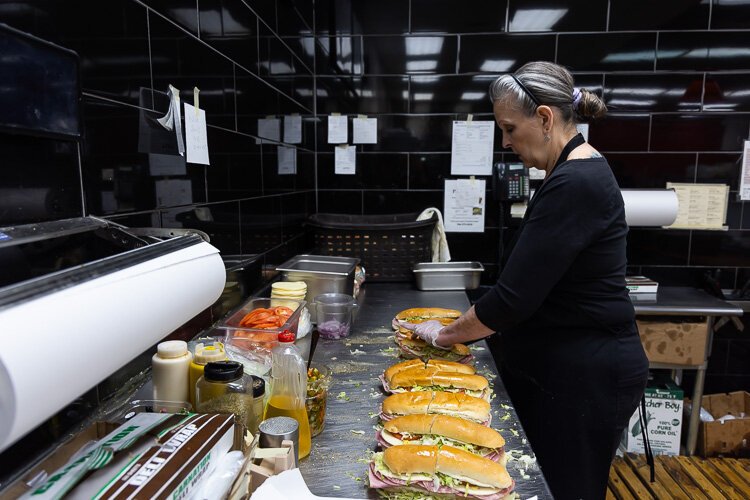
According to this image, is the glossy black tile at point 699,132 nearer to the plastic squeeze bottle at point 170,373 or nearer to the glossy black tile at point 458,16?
the glossy black tile at point 458,16

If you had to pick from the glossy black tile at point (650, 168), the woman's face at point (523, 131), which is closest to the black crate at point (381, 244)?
the woman's face at point (523, 131)

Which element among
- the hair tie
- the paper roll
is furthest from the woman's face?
the paper roll

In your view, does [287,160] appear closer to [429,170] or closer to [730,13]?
[429,170]

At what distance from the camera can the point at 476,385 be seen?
1269mm

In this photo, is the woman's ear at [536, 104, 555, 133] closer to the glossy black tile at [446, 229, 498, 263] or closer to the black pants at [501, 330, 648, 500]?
the black pants at [501, 330, 648, 500]

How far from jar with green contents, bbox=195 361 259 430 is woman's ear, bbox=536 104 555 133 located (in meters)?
1.04

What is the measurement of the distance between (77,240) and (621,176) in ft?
9.22

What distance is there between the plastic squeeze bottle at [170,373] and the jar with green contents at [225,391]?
0.07m

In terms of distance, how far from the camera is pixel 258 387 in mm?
967

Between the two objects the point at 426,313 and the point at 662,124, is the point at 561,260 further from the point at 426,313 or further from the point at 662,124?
the point at 662,124

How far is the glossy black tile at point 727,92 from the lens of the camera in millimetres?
2750

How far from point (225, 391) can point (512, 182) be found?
7.16ft

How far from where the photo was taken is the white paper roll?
1.36 feet

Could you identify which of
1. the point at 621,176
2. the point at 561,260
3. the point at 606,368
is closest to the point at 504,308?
the point at 561,260
